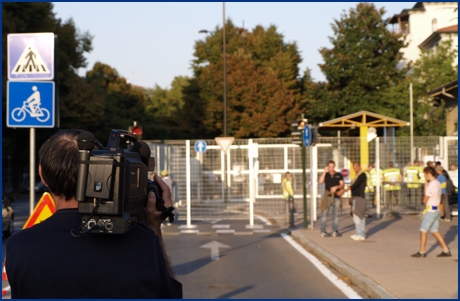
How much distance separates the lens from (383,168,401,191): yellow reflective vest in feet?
79.3

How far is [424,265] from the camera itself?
12141mm

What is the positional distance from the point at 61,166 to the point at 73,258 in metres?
0.36

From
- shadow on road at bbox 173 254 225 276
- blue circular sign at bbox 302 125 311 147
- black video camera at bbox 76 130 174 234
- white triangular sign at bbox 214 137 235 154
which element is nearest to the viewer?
black video camera at bbox 76 130 174 234

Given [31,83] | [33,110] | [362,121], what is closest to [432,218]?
[33,110]

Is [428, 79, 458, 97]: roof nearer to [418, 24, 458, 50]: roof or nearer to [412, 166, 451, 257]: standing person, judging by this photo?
[412, 166, 451, 257]: standing person

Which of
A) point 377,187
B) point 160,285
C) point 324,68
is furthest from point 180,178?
point 324,68

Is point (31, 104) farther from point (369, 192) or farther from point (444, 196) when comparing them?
point (369, 192)

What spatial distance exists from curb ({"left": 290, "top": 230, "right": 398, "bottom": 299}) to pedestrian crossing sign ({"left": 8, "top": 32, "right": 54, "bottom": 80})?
4.98 meters

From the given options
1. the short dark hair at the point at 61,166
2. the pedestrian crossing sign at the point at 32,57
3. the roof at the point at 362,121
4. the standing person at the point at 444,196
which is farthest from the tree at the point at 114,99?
the short dark hair at the point at 61,166

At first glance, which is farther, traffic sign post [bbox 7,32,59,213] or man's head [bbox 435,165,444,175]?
man's head [bbox 435,165,444,175]

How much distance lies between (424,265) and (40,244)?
410 inches

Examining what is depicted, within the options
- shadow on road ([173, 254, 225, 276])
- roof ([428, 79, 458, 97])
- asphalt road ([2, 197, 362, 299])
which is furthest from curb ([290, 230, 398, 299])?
roof ([428, 79, 458, 97])

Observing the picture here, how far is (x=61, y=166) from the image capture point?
2.72m

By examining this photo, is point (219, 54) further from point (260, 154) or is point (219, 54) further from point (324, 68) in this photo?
point (260, 154)
